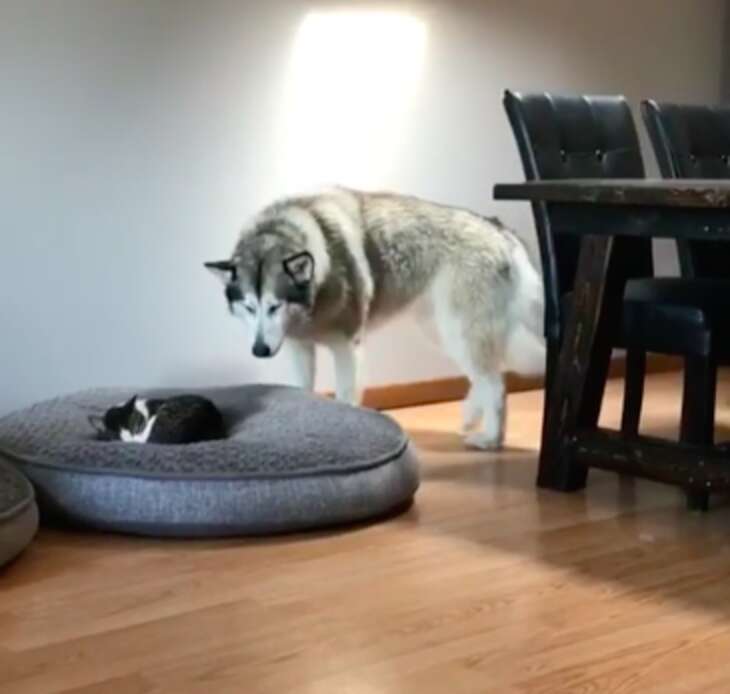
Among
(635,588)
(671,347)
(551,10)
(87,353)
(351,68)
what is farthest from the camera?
(551,10)

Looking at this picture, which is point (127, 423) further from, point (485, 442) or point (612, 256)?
point (612, 256)

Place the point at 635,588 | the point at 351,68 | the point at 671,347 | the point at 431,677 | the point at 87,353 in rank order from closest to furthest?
1. the point at 431,677
2. the point at 635,588
3. the point at 671,347
4. the point at 87,353
5. the point at 351,68

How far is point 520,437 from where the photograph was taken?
389 cm

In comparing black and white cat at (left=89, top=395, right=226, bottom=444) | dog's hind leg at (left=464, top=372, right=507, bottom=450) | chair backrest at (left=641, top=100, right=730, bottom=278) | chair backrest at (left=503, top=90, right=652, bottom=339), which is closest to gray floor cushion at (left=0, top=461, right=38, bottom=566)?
black and white cat at (left=89, top=395, right=226, bottom=444)

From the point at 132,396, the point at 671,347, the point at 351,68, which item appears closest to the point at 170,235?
the point at 132,396

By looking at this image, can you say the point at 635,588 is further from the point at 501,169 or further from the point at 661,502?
the point at 501,169

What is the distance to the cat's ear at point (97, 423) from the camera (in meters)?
3.21

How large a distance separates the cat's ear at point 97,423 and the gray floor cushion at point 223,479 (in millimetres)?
174

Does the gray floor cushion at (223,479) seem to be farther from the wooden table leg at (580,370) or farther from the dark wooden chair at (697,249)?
the dark wooden chair at (697,249)

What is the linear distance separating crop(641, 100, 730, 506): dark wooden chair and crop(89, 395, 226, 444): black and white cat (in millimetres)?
1134

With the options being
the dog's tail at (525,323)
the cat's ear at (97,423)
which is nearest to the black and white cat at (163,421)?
the cat's ear at (97,423)

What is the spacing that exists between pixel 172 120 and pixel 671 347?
1.59m

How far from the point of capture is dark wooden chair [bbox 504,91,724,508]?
3.06m

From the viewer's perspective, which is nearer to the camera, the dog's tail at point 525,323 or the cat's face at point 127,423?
the cat's face at point 127,423
